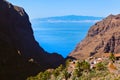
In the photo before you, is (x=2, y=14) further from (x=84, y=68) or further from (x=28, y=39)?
(x=84, y=68)

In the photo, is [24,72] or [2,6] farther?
[2,6]

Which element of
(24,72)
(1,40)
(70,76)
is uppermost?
(70,76)

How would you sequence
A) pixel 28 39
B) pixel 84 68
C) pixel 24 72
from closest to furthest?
pixel 84 68, pixel 24 72, pixel 28 39

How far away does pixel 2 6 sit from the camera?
6639 inches

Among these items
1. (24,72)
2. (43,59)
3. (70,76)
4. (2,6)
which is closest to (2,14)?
(2,6)

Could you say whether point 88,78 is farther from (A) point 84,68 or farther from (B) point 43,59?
(B) point 43,59

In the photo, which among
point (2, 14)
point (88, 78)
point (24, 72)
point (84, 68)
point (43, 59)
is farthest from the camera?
point (43, 59)

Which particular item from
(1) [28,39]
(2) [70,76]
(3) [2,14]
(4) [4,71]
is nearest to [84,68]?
(2) [70,76]

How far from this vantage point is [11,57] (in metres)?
118

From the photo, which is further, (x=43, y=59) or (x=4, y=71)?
(x=43, y=59)

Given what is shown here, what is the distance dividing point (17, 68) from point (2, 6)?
59.9 meters

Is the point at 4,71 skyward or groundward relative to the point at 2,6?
groundward

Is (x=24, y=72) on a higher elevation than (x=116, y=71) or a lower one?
lower

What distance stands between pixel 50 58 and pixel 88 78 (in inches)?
5133
